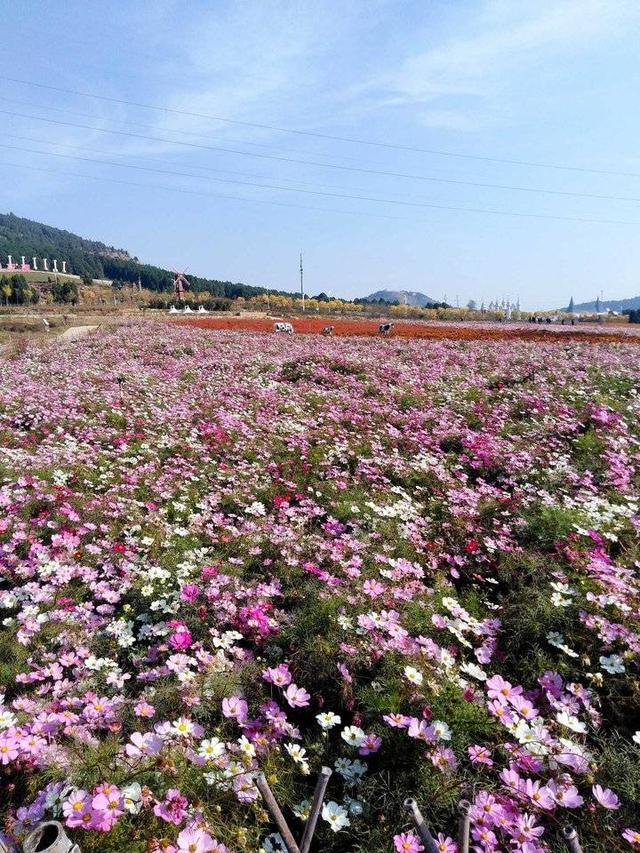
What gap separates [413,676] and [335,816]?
860mm

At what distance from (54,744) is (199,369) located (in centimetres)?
1317

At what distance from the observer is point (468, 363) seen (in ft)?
55.1

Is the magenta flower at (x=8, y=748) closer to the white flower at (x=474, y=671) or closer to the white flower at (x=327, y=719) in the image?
the white flower at (x=327, y=719)

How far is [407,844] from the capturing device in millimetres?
2207

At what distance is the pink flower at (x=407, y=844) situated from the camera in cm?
220

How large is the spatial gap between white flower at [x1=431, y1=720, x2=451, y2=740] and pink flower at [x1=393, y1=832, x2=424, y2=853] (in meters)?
0.52

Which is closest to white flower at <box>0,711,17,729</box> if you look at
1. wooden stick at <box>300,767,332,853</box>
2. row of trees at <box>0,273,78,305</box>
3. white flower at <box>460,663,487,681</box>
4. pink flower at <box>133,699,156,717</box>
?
pink flower at <box>133,699,156,717</box>

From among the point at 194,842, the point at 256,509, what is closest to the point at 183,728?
the point at 194,842

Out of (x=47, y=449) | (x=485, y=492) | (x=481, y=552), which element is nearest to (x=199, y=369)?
(x=47, y=449)

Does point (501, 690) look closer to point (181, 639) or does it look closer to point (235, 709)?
point (235, 709)

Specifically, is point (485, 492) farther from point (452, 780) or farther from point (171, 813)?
point (171, 813)

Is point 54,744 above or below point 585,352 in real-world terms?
below

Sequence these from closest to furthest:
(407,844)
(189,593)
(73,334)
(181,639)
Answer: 1. (407,844)
2. (181,639)
3. (189,593)
4. (73,334)

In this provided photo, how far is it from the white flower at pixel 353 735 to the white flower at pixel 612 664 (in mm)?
1733
